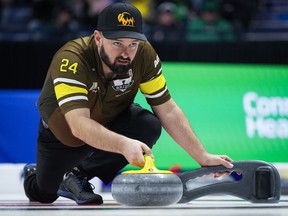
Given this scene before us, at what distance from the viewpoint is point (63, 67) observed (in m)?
4.33

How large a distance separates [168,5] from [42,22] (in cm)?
189

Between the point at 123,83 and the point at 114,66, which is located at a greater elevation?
the point at 114,66

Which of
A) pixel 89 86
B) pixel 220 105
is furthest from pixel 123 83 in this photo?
pixel 220 105

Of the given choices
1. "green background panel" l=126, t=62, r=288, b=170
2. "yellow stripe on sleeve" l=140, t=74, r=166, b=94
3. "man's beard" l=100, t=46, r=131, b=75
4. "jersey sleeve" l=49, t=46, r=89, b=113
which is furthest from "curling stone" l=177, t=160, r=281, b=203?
"green background panel" l=126, t=62, r=288, b=170

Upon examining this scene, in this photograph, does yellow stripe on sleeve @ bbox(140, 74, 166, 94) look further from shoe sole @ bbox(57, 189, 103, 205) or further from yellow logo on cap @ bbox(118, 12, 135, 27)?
shoe sole @ bbox(57, 189, 103, 205)

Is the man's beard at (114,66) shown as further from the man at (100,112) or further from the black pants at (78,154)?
the black pants at (78,154)

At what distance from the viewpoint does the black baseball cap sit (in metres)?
4.27

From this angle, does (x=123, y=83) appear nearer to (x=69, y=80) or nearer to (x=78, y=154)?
(x=69, y=80)

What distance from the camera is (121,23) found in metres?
4.28

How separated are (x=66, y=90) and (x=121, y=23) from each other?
0.49m

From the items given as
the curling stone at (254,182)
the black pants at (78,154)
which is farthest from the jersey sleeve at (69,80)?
the curling stone at (254,182)

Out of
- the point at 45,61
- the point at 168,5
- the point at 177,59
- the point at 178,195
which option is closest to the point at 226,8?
the point at 168,5

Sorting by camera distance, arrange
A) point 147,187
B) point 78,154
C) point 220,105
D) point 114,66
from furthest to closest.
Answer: point 220,105 → point 78,154 → point 114,66 → point 147,187

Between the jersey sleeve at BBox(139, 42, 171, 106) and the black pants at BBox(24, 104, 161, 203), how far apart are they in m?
0.17
